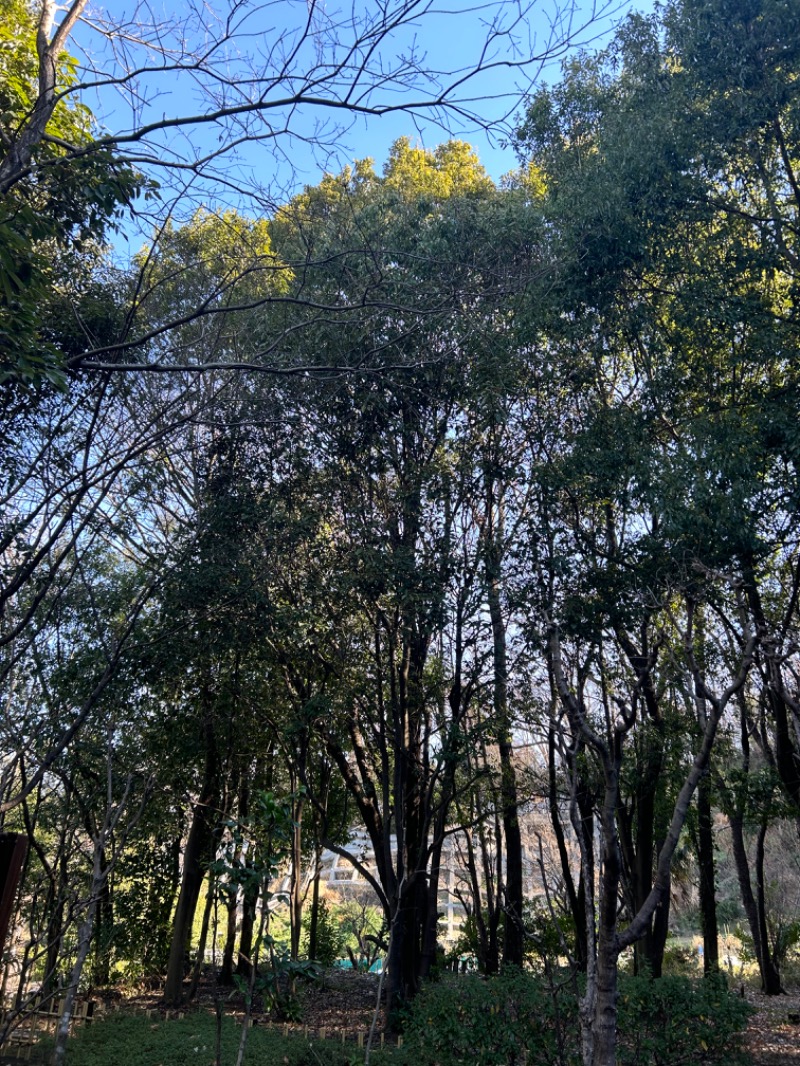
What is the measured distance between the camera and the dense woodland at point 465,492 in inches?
228

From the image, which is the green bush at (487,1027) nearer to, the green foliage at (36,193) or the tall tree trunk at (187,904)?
the tall tree trunk at (187,904)

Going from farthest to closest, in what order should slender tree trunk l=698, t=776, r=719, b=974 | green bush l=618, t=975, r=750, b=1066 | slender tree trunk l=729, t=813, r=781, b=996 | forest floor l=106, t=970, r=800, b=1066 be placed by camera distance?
slender tree trunk l=729, t=813, r=781, b=996, slender tree trunk l=698, t=776, r=719, b=974, forest floor l=106, t=970, r=800, b=1066, green bush l=618, t=975, r=750, b=1066

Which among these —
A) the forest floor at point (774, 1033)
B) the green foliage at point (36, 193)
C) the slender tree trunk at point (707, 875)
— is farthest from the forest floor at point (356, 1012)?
the green foliage at point (36, 193)

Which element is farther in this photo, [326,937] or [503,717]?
[326,937]

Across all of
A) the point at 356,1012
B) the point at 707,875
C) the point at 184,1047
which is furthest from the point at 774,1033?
the point at 184,1047

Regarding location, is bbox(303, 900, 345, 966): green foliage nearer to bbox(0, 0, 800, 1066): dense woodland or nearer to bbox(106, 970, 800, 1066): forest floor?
bbox(106, 970, 800, 1066): forest floor

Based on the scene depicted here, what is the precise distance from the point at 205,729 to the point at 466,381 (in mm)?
4608

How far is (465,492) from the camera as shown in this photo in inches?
304

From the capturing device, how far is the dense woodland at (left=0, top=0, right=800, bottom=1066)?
5.80m

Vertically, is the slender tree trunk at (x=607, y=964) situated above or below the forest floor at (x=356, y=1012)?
above

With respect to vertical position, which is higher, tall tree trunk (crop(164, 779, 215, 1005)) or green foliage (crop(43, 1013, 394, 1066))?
tall tree trunk (crop(164, 779, 215, 1005))

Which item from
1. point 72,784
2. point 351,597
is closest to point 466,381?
point 351,597

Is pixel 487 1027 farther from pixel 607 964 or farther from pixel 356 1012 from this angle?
pixel 356 1012

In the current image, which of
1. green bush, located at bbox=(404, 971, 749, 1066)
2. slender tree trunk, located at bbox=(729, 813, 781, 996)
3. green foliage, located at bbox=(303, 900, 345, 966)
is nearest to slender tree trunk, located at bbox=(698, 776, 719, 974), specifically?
slender tree trunk, located at bbox=(729, 813, 781, 996)
